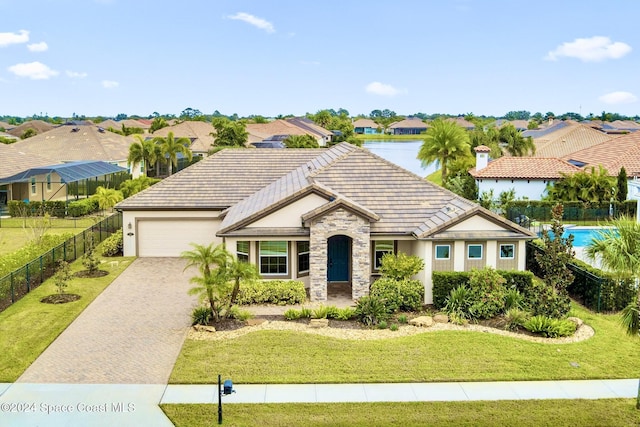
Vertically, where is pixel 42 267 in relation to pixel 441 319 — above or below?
above

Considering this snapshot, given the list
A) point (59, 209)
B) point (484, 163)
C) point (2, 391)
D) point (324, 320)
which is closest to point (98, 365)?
point (2, 391)

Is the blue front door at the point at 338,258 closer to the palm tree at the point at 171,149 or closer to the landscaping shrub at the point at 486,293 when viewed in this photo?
the landscaping shrub at the point at 486,293

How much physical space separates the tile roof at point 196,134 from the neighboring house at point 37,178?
30.8m

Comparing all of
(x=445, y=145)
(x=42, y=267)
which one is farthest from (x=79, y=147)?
(x=42, y=267)

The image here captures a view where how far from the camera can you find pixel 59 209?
47.9 metres

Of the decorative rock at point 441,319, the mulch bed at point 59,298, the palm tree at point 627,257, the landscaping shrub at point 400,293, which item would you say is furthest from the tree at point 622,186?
the mulch bed at point 59,298

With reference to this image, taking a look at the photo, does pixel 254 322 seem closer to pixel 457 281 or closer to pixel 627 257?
pixel 457 281

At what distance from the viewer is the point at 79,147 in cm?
6956

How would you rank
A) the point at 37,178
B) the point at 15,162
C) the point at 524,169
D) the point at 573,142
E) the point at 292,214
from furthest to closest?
the point at 573,142 → the point at 15,162 → the point at 37,178 → the point at 524,169 → the point at 292,214

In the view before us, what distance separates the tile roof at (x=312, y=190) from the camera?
25.7 metres

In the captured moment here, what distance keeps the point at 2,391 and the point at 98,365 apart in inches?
103

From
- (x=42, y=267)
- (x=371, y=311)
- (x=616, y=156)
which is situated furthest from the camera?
(x=616, y=156)

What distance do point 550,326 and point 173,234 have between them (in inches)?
750

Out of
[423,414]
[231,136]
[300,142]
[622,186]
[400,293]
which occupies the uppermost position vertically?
[231,136]
